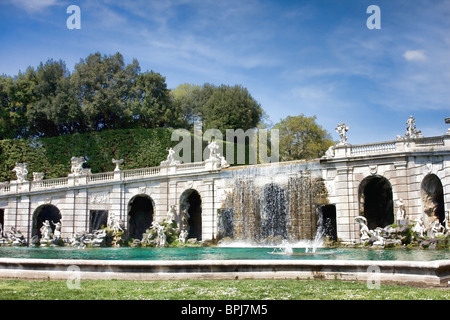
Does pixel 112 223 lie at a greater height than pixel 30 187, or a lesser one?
lesser

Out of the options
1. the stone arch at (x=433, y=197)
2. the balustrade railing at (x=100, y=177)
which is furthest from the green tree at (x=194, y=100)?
the stone arch at (x=433, y=197)

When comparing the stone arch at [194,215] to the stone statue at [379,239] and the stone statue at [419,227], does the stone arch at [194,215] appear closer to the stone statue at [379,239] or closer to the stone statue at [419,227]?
the stone statue at [379,239]

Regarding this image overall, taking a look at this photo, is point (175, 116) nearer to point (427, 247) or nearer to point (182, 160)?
point (182, 160)

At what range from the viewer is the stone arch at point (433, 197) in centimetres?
2614

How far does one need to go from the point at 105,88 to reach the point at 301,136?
73.3ft

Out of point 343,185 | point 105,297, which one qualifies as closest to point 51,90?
point 343,185

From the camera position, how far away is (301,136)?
173 feet

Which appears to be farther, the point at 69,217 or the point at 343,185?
the point at 69,217

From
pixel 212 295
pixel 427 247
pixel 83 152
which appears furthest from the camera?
pixel 83 152

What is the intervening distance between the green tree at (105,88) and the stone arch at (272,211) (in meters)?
19.3

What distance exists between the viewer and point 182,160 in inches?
1742

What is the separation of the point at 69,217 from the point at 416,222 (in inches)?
966

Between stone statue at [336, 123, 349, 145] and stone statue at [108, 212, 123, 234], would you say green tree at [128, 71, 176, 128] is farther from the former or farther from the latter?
stone statue at [336, 123, 349, 145]

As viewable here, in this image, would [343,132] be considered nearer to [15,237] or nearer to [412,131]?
[412,131]
